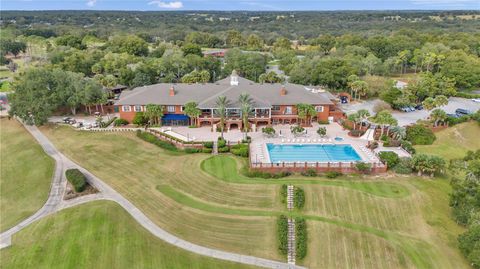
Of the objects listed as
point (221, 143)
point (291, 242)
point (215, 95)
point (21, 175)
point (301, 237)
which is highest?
point (215, 95)

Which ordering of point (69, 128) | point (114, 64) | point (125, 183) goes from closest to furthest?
point (125, 183), point (69, 128), point (114, 64)

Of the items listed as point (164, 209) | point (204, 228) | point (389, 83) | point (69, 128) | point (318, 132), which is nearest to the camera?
point (204, 228)

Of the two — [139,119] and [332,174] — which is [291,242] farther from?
[139,119]

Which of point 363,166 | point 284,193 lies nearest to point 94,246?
point 284,193

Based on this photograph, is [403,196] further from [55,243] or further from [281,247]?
[55,243]

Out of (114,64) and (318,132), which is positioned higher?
(114,64)

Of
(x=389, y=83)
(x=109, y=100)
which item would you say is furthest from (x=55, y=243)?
(x=389, y=83)

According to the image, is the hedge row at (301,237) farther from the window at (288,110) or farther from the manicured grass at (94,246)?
the window at (288,110)
